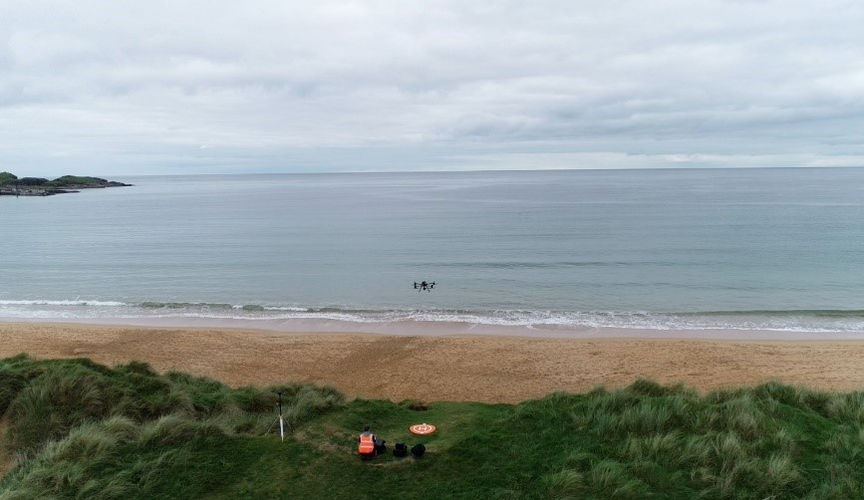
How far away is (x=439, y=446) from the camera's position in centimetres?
809

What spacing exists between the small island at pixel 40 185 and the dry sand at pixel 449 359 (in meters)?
130

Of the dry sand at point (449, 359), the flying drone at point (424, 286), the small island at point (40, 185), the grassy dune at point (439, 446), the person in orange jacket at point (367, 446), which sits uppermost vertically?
the small island at point (40, 185)

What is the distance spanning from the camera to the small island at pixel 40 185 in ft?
416

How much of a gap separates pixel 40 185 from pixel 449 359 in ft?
533

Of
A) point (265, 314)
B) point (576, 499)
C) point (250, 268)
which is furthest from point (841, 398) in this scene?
point (250, 268)

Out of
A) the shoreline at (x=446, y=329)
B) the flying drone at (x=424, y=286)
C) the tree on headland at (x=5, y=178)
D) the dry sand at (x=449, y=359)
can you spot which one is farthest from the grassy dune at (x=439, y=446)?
the tree on headland at (x=5, y=178)

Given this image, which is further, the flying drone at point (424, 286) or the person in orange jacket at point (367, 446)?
the flying drone at point (424, 286)

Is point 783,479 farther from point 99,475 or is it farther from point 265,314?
point 265,314

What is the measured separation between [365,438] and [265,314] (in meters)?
19.2

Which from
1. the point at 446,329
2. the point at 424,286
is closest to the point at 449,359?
the point at 446,329

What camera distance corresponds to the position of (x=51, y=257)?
40188mm

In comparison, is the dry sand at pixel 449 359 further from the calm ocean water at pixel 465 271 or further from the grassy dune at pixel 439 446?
the grassy dune at pixel 439 446

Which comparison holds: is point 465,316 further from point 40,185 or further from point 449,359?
point 40,185

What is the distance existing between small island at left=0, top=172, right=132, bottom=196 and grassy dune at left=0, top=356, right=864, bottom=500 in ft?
465
